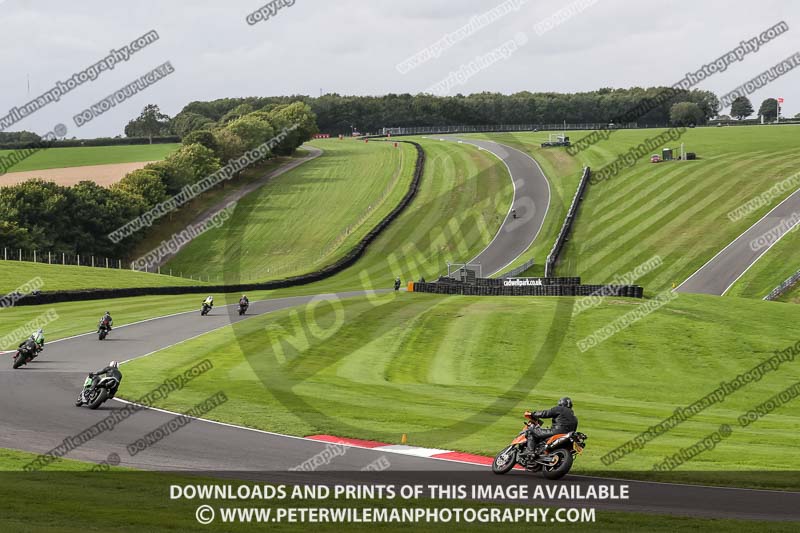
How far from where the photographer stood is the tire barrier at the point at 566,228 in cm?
7562

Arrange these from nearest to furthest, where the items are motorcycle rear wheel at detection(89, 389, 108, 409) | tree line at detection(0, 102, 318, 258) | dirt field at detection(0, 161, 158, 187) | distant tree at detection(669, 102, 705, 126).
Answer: motorcycle rear wheel at detection(89, 389, 108, 409), tree line at detection(0, 102, 318, 258), dirt field at detection(0, 161, 158, 187), distant tree at detection(669, 102, 705, 126)

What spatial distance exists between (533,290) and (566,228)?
3157 centimetres

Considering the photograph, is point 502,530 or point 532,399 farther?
point 532,399

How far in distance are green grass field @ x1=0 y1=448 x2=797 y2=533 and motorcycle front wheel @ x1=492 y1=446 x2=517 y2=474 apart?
2660 mm

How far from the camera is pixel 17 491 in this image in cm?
1521

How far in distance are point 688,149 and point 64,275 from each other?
267 feet

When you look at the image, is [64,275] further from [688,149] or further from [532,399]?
[688,149]

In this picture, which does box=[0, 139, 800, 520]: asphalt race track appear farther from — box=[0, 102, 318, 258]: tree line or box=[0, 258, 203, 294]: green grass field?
box=[0, 102, 318, 258]: tree line

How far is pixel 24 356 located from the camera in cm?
3278

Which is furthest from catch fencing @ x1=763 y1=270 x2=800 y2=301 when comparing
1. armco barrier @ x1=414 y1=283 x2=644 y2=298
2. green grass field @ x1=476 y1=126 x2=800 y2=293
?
armco barrier @ x1=414 y1=283 x2=644 y2=298

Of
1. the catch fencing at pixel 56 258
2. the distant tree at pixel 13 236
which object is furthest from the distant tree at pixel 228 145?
the distant tree at pixel 13 236

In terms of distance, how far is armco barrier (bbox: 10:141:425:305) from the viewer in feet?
178

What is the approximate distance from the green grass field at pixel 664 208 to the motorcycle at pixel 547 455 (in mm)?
45474

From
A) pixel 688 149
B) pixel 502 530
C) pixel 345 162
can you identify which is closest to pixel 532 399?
pixel 502 530
